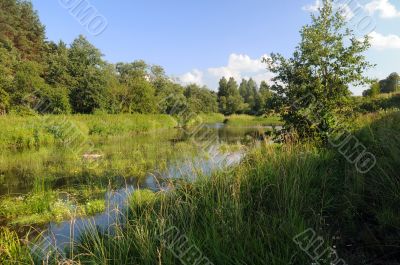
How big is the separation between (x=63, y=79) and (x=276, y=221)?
4062 cm

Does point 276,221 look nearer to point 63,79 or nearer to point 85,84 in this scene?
point 85,84

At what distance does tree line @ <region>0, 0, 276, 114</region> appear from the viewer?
3045 cm

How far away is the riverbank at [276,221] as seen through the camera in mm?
3580

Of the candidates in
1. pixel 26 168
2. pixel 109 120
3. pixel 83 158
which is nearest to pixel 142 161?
pixel 83 158

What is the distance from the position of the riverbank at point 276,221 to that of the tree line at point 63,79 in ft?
78.8

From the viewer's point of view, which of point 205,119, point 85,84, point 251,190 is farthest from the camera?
point 205,119

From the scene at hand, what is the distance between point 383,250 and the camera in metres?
3.59

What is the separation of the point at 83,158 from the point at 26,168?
2520 mm

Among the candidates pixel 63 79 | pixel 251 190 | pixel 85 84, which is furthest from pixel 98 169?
pixel 63 79

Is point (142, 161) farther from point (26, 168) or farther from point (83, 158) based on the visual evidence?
point (26, 168)

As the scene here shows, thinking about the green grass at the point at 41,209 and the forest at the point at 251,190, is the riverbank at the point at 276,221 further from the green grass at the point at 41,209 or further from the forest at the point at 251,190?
the green grass at the point at 41,209

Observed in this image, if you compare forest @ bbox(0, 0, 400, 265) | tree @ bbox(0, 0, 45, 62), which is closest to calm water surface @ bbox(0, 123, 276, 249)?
forest @ bbox(0, 0, 400, 265)

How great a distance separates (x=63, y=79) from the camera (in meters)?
39.7

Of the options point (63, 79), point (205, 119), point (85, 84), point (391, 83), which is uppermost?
point (63, 79)
